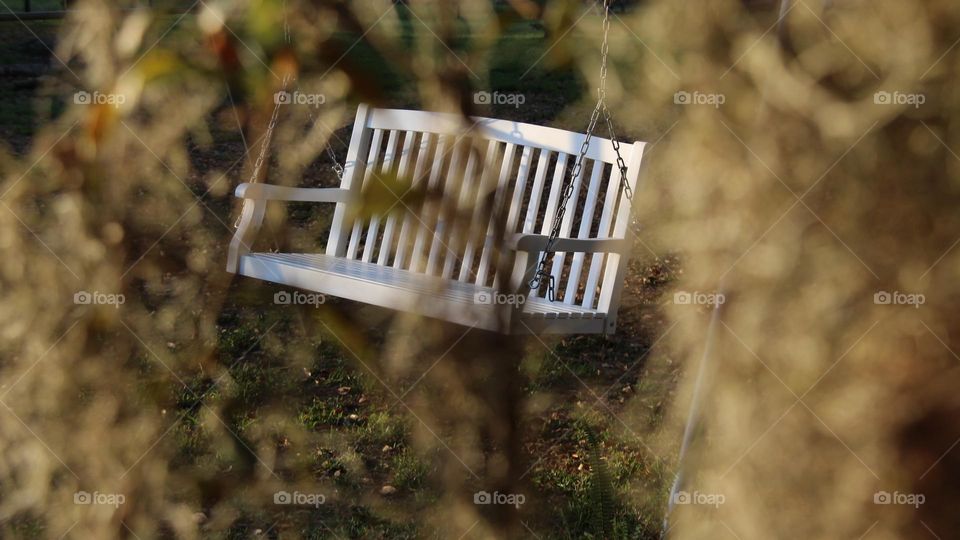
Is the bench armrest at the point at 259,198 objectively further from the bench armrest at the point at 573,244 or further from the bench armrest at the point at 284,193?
the bench armrest at the point at 573,244

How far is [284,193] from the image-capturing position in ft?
11.9

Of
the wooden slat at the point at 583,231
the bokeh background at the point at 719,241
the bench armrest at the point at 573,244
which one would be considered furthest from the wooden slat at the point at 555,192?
the bokeh background at the point at 719,241

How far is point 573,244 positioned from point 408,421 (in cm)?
143

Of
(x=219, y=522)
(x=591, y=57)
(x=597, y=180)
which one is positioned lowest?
(x=219, y=522)

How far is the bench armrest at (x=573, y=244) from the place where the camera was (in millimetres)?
2697

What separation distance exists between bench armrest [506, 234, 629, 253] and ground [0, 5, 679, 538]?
0.41m

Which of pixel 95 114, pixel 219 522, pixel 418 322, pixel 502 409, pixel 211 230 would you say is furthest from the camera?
pixel 211 230

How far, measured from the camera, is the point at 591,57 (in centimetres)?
693

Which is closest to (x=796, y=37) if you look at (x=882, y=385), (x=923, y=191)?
(x=923, y=191)

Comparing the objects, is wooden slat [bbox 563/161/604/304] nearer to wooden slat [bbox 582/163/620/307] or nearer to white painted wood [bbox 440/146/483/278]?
wooden slat [bbox 582/163/620/307]

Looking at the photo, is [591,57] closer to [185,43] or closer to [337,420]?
[337,420]

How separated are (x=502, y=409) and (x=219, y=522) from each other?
2476 mm

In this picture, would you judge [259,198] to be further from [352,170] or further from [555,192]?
[555,192]

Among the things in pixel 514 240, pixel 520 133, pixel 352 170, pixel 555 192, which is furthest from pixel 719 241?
pixel 352 170
